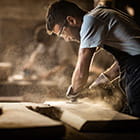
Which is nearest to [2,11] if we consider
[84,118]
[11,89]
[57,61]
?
[57,61]

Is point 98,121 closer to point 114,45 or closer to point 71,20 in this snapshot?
point 114,45

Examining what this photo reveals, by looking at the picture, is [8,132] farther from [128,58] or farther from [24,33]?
[24,33]

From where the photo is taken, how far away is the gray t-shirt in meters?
3.41

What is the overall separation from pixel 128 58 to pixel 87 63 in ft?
1.46

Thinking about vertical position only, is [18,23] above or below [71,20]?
below

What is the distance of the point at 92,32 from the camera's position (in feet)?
11.2

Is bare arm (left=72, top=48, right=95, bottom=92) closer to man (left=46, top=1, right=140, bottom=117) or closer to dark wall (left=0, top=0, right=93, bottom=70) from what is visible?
man (left=46, top=1, right=140, bottom=117)

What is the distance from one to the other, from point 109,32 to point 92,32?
0.20 meters

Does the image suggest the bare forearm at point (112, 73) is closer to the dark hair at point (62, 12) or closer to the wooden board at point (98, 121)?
the dark hair at point (62, 12)

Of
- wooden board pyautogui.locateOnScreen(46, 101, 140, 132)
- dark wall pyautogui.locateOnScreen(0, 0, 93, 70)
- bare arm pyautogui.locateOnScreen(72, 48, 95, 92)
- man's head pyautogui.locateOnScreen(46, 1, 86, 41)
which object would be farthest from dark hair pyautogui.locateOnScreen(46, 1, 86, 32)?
dark wall pyautogui.locateOnScreen(0, 0, 93, 70)

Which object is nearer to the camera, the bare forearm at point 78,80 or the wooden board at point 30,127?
the wooden board at point 30,127

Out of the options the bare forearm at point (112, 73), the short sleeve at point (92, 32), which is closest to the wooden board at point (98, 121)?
the short sleeve at point (92, 32)

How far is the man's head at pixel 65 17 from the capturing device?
151 inches

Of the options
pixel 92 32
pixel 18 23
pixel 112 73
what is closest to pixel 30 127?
pixel 92 32
